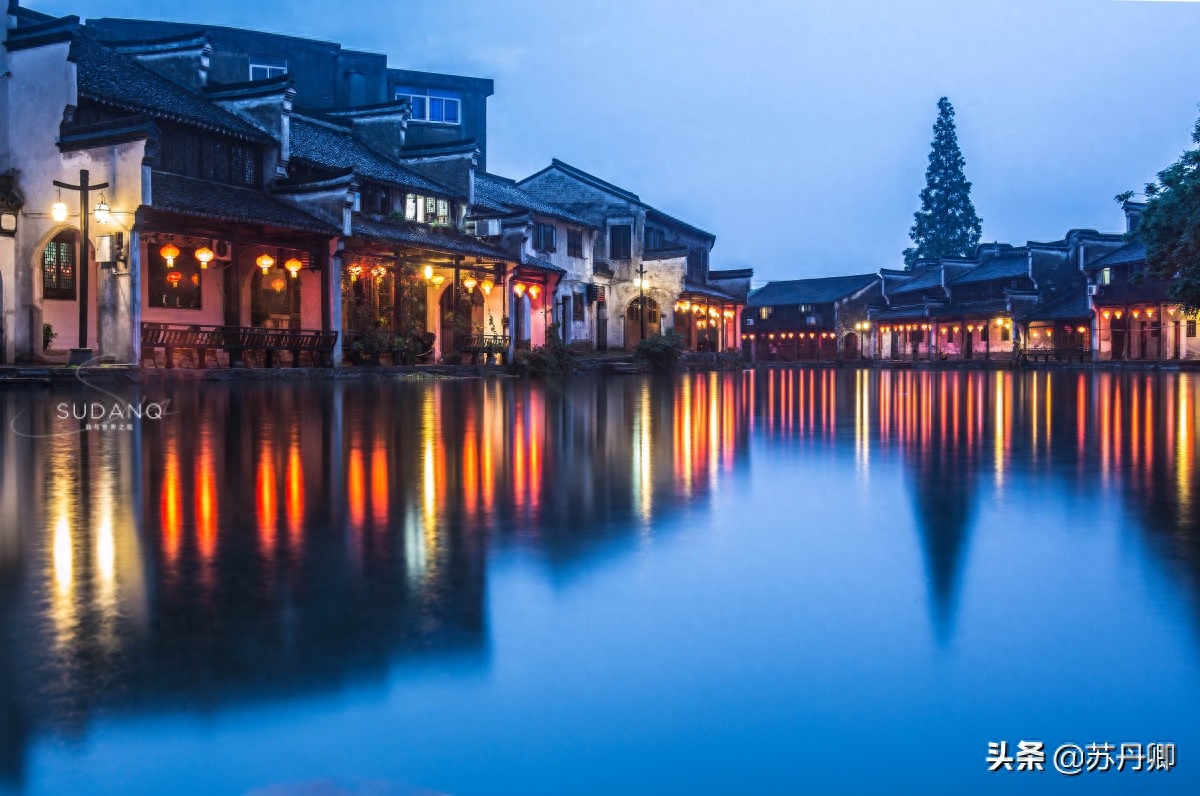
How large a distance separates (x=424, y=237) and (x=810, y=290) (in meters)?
51.4

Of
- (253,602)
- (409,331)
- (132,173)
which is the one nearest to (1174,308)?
(409,331)

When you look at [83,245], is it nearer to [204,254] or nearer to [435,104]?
[204,254]

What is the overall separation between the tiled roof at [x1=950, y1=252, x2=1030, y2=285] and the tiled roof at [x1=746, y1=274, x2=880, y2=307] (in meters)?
9.20

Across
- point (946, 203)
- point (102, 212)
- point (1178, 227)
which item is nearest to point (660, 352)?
point (1178, 227)

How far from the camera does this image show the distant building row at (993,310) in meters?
51.1

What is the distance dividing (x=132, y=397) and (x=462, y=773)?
52.9 ft

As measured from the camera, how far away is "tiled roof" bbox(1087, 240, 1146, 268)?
168 ft

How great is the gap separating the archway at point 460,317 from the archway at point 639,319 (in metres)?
11.3

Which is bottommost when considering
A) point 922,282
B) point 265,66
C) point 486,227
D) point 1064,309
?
point 1064,309

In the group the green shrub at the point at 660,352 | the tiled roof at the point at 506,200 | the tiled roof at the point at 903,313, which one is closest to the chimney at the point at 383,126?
the tiled roof at the point at 506,200

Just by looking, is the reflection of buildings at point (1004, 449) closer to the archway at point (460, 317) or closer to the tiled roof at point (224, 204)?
the tiled roof at point (224, 204)

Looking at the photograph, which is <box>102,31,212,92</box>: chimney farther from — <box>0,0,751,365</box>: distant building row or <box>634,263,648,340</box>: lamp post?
<box>634,263,648,340</box>: lamp post

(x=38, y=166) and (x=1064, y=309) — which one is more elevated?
(x=38, y=166)

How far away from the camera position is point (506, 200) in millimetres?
39188
